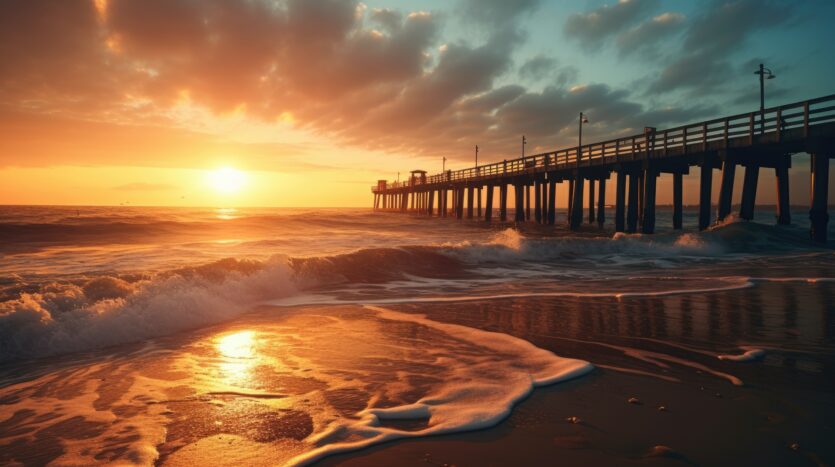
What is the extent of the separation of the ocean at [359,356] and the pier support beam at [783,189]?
34.2ft

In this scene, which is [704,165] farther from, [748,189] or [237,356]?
[237,356]

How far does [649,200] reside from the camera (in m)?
21.0

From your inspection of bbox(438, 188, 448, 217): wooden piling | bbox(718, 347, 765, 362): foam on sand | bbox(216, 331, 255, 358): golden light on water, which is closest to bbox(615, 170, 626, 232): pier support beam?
bbox(718, 347, 765, 362): foam on sand

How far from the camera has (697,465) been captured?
233cm

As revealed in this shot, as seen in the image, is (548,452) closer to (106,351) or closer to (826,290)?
(106,351)

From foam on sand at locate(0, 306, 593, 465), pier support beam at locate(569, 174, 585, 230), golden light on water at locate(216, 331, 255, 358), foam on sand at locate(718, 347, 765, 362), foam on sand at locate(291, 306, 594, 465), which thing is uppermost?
pier support beam at locate(569, 174, 585, 230)

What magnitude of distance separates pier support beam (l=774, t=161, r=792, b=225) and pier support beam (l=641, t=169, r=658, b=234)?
14.7ft

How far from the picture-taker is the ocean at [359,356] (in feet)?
9.26

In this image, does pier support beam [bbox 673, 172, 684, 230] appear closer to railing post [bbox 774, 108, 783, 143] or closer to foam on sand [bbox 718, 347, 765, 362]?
railing post [bbox 774, 108, 783, 143]

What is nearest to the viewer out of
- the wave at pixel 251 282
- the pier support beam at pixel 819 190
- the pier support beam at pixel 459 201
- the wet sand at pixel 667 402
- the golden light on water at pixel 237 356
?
the wet sand at pixel 667 402

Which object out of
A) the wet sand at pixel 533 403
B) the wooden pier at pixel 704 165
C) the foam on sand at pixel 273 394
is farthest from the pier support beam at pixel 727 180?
the foam on sand at pixel 273 394

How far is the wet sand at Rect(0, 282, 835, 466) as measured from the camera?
2541 millimetres

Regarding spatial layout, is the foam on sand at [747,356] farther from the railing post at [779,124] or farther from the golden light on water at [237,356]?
the railing post at [779,124]

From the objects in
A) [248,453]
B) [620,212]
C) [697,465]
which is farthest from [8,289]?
[620,212]
